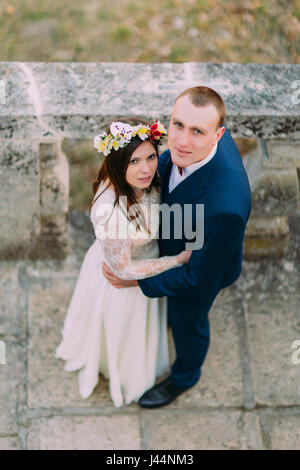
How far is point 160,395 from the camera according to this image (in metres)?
3.16

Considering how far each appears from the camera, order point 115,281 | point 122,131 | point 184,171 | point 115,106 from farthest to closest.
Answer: point 115,281, point 115,106, point 184,171, point 122,131

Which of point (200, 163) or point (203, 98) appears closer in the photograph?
point (203, 98)

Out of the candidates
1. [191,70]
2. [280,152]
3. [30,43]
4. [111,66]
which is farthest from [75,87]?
[30,43]

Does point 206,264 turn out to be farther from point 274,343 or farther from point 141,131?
point 274,343

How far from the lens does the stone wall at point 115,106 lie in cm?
248

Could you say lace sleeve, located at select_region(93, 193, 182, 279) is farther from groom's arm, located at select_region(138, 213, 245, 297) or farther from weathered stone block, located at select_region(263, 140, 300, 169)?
weathered stone block, located at select_region(263, 140, 300, 169)

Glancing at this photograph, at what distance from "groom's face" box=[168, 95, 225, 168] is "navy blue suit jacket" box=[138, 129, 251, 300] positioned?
10 centimetres

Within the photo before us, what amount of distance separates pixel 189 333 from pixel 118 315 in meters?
0.39

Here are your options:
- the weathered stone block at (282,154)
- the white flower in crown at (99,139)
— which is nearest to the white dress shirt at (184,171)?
the white flower in crown at (99,139)

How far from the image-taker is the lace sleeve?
2379 mm

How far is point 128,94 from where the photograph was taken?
2.57 meters

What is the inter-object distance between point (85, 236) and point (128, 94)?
1.31 metres

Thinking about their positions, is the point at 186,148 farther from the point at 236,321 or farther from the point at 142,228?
the point at 236,321

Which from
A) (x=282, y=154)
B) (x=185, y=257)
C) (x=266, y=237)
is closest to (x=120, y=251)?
(x=185, y=257)
